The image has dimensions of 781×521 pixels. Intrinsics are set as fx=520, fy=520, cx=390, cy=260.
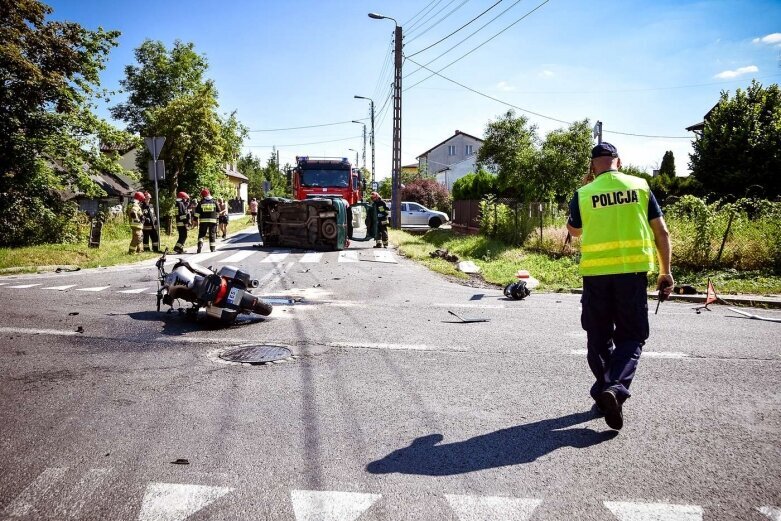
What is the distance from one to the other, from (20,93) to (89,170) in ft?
10.7

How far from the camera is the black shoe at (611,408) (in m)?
3.23

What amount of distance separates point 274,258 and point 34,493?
448 inches

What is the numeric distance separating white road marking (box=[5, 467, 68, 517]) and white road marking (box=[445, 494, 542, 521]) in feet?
6.61

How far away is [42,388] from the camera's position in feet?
13.5

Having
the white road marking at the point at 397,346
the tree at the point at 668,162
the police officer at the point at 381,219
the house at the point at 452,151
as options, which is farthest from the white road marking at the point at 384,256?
the house at the point at 452,151

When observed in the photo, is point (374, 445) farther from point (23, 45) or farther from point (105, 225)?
point (105, 225)

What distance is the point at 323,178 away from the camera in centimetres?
1991

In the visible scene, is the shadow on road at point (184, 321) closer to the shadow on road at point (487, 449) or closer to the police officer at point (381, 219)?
the shadow on road at point (487, 449)

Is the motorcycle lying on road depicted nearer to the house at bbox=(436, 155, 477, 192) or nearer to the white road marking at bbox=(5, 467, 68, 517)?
the white road marking at bbox=(5, 467, 68, 517)

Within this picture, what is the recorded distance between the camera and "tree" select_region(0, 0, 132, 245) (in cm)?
1515

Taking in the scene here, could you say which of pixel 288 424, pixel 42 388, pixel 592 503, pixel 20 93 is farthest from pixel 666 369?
pixel 20 93

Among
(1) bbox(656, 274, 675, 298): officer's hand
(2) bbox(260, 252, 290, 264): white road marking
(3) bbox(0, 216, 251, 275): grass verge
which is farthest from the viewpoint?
(2) bbox(260, 252, 290, 264): white road marking

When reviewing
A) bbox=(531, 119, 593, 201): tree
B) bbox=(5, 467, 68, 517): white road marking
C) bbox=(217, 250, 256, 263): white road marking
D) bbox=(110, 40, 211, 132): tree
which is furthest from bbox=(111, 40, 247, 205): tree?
bbox=(5, 467, 68, 517): white road marking

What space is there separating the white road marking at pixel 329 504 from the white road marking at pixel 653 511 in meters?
1.15
